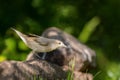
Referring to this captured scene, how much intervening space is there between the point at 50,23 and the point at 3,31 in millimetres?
759

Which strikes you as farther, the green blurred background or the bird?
the green blurred background

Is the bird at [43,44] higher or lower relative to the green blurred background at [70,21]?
higher

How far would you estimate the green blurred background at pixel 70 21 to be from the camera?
831 cm

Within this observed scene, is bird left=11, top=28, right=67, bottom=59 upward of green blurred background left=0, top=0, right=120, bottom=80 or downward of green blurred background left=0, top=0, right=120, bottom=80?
upward

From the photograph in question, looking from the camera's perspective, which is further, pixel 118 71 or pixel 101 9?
pixel 101 9

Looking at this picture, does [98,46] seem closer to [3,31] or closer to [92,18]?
[92,18]

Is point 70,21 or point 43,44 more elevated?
point 43,44

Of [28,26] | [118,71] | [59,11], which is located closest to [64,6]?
[59,11]

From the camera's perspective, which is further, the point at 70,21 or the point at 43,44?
the point at 70,21

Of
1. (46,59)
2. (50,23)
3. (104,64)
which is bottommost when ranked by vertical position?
(104,64)

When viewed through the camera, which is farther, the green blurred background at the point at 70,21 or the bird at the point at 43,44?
the green blurred background at the point at 70,21

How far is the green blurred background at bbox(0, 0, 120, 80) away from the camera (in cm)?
831

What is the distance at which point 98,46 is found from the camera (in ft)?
28.6

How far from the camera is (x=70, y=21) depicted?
851cm
